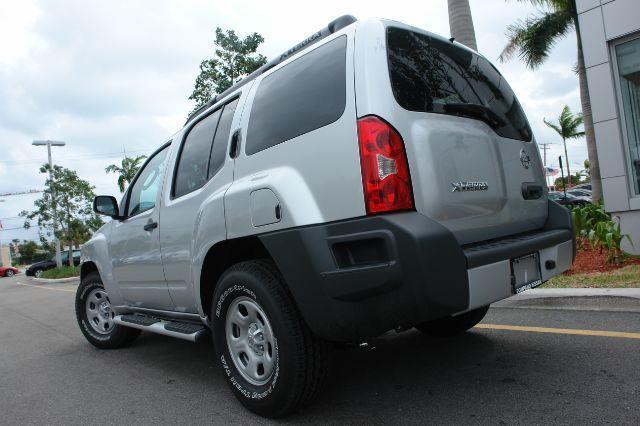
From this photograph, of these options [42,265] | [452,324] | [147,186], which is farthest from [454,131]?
[42,265]

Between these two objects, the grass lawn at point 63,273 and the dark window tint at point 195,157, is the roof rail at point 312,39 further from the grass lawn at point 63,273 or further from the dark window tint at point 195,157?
the grass lawn at point 63,273

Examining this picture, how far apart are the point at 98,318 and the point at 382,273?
389 centimetres

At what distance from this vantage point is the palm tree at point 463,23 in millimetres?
8367

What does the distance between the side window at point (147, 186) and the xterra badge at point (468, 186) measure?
8.11ft

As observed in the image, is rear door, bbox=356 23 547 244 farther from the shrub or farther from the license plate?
the shrub

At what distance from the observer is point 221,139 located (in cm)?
330

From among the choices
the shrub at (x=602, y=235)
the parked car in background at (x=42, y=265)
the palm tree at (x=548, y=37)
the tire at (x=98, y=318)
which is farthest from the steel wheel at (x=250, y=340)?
the parked car in background at (x=42, y=265)

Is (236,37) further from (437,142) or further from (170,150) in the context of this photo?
(437,142)

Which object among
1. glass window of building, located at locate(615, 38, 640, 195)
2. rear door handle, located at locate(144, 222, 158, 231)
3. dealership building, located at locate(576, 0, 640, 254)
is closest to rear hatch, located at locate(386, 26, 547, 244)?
rear door handle, located at locate(144, 222, 158, 231)

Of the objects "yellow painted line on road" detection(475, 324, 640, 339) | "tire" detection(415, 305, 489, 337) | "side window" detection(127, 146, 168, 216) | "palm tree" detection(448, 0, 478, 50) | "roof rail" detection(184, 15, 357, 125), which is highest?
"palm tree" detection(448, 0, 478, 50)

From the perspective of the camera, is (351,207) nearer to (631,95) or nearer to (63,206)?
(631,95)

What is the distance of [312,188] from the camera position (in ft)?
7.98

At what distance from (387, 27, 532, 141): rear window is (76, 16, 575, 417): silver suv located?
11mm

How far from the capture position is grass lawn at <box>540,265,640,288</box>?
495cm
